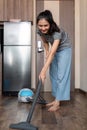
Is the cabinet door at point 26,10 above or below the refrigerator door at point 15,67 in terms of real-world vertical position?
above

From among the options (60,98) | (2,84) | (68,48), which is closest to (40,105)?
(60,98)

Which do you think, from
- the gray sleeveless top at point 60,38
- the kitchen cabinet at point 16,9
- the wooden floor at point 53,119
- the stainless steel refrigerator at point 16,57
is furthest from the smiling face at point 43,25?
the kitchen cabinet at point 16,9

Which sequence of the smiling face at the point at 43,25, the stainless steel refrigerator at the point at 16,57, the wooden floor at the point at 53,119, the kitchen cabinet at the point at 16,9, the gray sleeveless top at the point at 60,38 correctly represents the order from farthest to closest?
the kitchen cabinet at the point at 16,9, the stainless steel refrigerator at the point at 16,57, the gray sleeveless top at the point at 60,38, the smiling face at the point at 43,25, the wooden floor at the point at 53,119

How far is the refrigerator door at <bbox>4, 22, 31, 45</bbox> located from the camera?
453 centimetres

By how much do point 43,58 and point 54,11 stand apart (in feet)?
3.15

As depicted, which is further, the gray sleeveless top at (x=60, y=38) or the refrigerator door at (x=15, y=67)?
the refrigerator door at (x=15, y=67)

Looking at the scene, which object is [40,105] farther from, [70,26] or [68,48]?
[70,26]

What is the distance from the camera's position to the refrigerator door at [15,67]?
177 inches

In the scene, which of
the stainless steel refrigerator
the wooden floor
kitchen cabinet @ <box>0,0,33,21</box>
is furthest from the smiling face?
kitchen cabinet @ <box>0,0,33,21</box>

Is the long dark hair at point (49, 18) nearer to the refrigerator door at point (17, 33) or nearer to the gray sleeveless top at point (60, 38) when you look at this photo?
the gray sleeveless top at point (60, 38)

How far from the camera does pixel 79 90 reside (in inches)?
204

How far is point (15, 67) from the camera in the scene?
4.51m

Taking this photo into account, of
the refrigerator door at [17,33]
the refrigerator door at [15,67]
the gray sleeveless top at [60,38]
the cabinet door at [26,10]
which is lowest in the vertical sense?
the refrigerator door at [15,67]

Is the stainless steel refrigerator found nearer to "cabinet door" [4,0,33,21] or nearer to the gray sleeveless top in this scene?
"cabinet door" [4,0,33,21]
